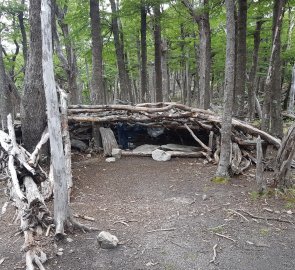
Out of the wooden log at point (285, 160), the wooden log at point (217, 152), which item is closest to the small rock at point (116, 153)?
the wooden log at point (217, 152)

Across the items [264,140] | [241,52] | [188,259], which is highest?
[241,52]

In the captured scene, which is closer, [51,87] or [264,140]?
[51,87]

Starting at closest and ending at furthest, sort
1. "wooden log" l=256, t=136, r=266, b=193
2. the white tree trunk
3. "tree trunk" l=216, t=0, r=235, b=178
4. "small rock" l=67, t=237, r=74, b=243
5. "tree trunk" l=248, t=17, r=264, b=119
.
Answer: the white tree trunk < "small rock" l=67, t=237, r=74, b=243 < "wooden log" l=256, t=136, r=266, b=193 < "tree trunk" l=216, t=0, r=235, b=178 < "tree trunk" l=248, t=17, r=264, b=119

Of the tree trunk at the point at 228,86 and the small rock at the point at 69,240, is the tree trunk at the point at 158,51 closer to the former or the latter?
the tree trunk at the point at 228,86

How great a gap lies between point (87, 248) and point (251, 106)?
39.7 ft

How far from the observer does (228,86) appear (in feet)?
21.8

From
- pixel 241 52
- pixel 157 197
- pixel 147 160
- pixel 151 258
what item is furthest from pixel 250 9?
pixel 151 258

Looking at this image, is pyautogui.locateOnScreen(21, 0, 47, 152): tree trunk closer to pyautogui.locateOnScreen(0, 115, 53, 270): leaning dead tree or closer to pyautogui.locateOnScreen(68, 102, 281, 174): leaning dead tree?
pyautogui.locateOnScreen(0, 115, 53, 270): leaning dead tree

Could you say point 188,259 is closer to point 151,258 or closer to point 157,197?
point 151,258

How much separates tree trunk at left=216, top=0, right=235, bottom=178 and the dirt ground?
0.56 m

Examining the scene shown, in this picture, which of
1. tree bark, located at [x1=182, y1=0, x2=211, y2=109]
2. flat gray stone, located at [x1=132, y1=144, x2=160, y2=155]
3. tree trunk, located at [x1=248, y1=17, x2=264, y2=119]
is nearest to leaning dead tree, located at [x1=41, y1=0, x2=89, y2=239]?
flat gray stone, located at [x1=132, y1=144, x2=160, y2=155]

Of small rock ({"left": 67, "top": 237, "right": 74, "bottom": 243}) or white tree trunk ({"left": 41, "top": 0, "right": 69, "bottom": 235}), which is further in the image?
small rock ({"left": 67, "top": 237, "right": 74, "bottom": 243})

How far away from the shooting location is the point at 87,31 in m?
13.2

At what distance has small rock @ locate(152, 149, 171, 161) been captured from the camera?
9.05m
